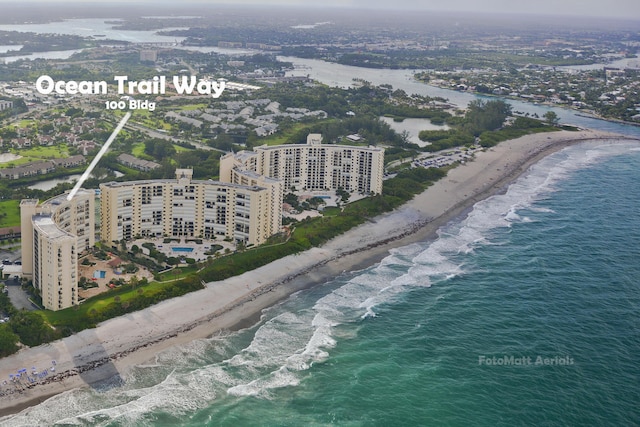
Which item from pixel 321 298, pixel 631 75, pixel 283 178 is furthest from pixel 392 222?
pixel 631 75

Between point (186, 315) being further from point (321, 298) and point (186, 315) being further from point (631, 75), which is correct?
point (631, 75)

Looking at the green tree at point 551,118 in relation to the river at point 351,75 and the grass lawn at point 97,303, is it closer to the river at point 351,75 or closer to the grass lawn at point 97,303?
the river at point 351,75

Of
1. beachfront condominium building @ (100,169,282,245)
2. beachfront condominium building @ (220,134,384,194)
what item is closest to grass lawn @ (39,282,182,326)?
beachfront condominium building @ (100,169,282,245)

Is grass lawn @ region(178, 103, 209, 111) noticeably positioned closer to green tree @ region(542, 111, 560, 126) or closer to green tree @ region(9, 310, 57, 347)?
green tree @ region(542, 111, 560, 126)

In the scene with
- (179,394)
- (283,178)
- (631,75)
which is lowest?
(179,394)

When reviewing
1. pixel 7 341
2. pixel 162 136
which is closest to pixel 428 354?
pixel 7 341

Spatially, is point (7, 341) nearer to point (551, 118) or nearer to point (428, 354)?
point (428, 354)

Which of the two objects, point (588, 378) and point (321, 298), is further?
point (321, 298)
